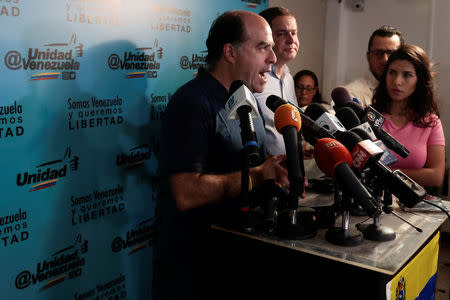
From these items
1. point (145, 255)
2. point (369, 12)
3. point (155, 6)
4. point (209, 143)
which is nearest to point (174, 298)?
point (145, 255)

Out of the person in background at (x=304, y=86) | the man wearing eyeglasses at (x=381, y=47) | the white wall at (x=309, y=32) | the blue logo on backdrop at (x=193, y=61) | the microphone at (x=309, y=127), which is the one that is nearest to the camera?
the microphone at (x=309, y=127)

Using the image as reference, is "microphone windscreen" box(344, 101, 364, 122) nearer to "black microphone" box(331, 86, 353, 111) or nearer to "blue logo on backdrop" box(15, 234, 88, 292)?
"black microphone" box(331, 86, 353, 111)

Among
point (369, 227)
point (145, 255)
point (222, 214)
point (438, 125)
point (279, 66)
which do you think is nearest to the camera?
point (369, 227)

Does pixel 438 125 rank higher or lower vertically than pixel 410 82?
lower

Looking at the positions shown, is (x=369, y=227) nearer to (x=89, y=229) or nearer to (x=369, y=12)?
(x=89, y=229)

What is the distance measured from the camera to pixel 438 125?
7.74 feet

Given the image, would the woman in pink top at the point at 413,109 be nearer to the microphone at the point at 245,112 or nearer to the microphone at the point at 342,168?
the microphone at the point at 342,168

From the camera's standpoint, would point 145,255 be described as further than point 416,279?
Yes

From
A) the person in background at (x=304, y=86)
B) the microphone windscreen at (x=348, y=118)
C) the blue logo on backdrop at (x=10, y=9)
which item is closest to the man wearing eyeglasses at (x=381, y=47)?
the person in background at (x=304, y=86)

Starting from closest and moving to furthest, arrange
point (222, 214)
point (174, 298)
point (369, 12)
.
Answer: point (222, 214), point (174, 298), point (369, 12)

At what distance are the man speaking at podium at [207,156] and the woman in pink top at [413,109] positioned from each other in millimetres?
889

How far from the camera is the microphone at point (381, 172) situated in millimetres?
1261

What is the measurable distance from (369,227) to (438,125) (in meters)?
1.18

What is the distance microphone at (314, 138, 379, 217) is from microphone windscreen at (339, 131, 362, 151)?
0.06 meters
